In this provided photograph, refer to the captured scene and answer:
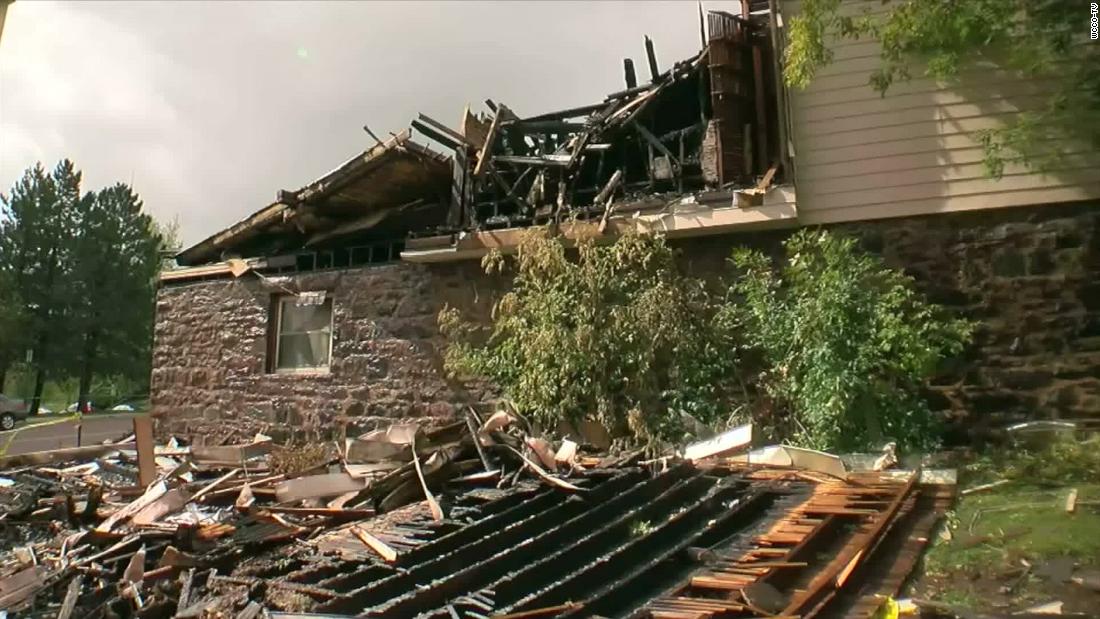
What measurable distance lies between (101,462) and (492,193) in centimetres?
604

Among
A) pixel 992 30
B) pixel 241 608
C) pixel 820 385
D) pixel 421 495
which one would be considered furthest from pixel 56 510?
pixel 992 30

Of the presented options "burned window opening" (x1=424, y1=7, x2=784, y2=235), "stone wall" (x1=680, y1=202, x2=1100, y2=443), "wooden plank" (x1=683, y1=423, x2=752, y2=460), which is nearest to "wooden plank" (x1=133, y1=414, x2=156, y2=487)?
"burned window opening" (x1=424, y1=7, x2=784, y2=235)

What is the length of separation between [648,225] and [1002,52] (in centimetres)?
422

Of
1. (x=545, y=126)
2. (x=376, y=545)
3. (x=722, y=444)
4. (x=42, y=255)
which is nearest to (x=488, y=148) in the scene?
(x=545, y=126)

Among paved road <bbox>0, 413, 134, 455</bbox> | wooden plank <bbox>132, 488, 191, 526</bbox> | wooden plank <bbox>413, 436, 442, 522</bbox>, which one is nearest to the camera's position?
wooden plank <bbox>413, 436, 442, 522</bbox>

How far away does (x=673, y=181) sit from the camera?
10.2 m

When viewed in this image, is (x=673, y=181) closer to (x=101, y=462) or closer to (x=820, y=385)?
(x=820, y=385)

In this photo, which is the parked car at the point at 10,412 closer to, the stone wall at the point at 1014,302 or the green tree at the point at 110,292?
the green tree at the point at 110,292

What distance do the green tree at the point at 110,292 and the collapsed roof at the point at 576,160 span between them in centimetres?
3423

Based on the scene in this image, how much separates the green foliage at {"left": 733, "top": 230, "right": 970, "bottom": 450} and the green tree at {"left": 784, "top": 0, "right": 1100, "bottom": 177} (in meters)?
1.70

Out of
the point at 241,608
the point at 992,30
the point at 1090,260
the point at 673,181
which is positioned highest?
the point at 992,30

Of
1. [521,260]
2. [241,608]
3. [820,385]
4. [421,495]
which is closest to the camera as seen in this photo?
[241,608]

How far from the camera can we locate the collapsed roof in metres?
9.80

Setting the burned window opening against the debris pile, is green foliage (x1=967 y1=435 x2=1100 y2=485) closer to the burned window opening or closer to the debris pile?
the debris pile
